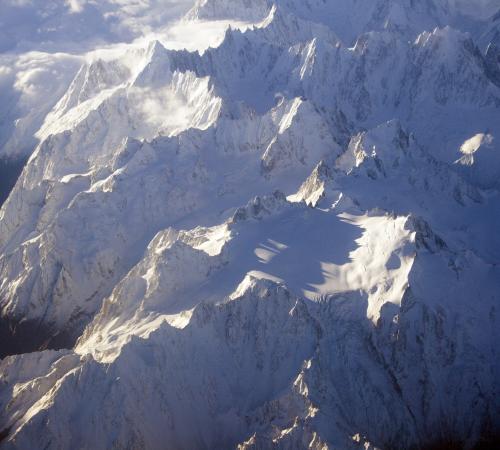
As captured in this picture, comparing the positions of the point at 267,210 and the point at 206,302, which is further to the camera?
the point at 267,210

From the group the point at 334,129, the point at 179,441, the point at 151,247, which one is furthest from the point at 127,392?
the point at 334,129

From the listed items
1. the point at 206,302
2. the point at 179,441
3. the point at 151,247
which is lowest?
the point at 151,247

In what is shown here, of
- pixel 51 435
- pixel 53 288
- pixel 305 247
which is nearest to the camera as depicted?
pixel 51 435

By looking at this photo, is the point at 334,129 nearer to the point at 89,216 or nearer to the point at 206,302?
the point at 89,216

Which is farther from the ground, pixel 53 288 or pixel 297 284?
pixel 297 284

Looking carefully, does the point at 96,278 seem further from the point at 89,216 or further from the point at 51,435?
the point at 51,435

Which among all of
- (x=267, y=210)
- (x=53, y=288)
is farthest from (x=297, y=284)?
(x=53, y=288)

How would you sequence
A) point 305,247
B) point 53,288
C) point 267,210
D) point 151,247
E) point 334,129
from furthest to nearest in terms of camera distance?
point 334,129 < point 53,288 < point 151,247 < point 267,210 < point 305,247

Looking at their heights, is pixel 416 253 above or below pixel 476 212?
above

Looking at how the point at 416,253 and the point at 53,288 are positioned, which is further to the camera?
the point at 53,288
